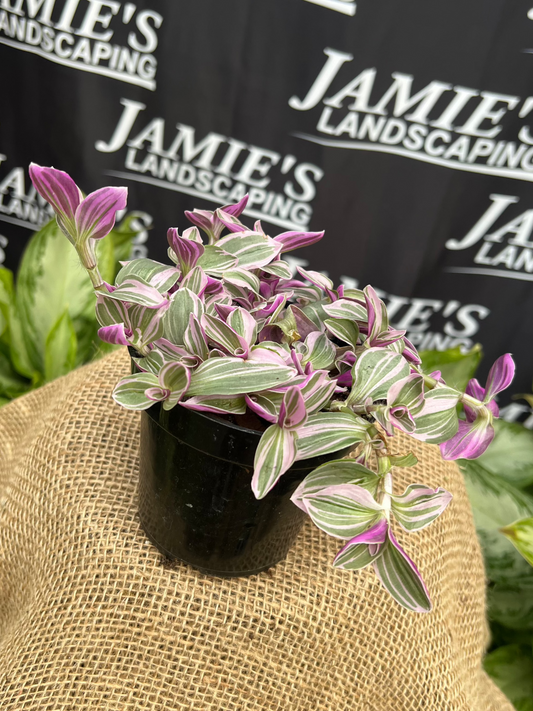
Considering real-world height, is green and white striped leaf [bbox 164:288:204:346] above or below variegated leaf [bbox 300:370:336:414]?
above

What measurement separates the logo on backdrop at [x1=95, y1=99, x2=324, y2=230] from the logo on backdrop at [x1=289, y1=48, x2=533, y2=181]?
0.30 ft

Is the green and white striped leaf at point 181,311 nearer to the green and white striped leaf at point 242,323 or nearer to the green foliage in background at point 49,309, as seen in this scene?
the green and white striped leaf at point 242,323

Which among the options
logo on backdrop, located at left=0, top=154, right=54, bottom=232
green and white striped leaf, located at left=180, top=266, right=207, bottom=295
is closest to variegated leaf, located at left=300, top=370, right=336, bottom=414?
green and white striped leaf, located at left=180, top=266, right=207, bottom=295

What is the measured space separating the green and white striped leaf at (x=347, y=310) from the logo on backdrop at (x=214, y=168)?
746 mm

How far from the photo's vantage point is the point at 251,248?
1.27 feet

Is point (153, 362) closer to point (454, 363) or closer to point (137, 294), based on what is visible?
point (137, 294)

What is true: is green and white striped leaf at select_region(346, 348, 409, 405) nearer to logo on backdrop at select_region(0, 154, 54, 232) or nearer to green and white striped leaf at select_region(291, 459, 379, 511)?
green and white striped leaf at select_region(291, 459, 379, 511)

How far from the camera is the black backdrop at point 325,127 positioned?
3.00 ft

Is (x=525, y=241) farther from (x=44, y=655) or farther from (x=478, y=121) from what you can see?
(x=44, y=655)

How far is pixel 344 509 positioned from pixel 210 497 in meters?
0.10

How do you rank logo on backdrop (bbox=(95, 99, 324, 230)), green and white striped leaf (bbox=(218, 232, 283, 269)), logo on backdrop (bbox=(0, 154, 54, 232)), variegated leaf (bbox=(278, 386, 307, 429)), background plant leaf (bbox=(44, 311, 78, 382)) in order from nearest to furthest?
variegated leaf (bbox=(278, 386, 307, 429)), green and white striped leaf (bbox=(218, 232, 283, 269)), background plant leaf (bbox=(44, 311, 78, 382)), logo on backdrop (bbox=(95, 99, 324, 230)), logo on backdrop (bbox=(0, 154, 54, 232))

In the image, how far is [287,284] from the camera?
425 millimetres

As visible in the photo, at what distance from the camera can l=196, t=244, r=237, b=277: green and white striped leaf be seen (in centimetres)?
37

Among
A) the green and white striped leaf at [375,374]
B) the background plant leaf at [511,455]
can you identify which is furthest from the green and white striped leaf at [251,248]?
the background plant leaf at [511,455]
